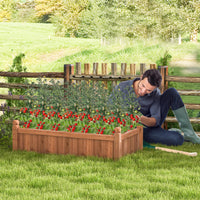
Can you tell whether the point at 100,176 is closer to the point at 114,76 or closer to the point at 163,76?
the point at 163,76

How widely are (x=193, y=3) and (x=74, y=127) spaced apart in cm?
2385

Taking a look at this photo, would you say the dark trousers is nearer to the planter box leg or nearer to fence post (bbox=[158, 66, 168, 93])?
fence post (bbox=[158, 66, 168, 93])

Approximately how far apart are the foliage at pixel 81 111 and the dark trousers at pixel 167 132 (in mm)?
984

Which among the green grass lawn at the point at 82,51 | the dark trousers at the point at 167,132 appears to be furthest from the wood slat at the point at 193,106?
the green grass lawn at the point at 82,51

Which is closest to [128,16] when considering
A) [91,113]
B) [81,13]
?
[81,13]

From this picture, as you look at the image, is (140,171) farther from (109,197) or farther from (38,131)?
(38,131)

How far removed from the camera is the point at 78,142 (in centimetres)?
724

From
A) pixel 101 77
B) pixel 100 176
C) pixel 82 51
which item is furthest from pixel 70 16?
pixel 100 176

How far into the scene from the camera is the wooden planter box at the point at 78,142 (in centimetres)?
699

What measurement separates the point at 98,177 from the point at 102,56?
21.9 meters

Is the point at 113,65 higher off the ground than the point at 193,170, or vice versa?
the point at 113,65

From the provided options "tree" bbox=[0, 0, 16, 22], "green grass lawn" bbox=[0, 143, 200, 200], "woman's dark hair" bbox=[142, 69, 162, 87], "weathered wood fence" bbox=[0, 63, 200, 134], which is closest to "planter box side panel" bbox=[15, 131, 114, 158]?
"green grass lawn" bbox=[0, 143, 200, 200]

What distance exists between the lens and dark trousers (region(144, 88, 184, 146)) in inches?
340

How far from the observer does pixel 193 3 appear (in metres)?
29.1
